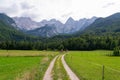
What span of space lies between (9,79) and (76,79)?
9.20 m

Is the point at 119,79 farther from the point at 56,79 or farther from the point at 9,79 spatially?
the point at 9,79

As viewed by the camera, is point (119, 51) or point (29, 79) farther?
point (119, 51)

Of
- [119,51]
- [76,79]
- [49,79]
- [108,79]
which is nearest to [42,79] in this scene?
[49,79]

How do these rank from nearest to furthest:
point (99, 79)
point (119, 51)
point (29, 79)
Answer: point (29, 79), point (99, 79), point (119, 51)

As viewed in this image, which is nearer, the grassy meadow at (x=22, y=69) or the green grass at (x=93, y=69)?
the grassy meadow at (x=22, y=69)

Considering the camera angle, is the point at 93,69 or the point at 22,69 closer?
the point at 22,69

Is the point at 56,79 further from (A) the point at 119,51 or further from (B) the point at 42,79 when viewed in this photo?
(A) the point at 119,51

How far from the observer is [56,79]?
34.6 metres

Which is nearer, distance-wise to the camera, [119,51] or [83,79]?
[83,79]

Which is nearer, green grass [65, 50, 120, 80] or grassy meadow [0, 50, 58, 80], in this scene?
grassy meadow [0, 50, 58, 80]

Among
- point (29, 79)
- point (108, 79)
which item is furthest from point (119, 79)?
point (29, 79)

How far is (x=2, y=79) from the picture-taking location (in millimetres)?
37156

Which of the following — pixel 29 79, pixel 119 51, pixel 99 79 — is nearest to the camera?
pixel 29 79

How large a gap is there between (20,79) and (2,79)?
4217 millimetres
